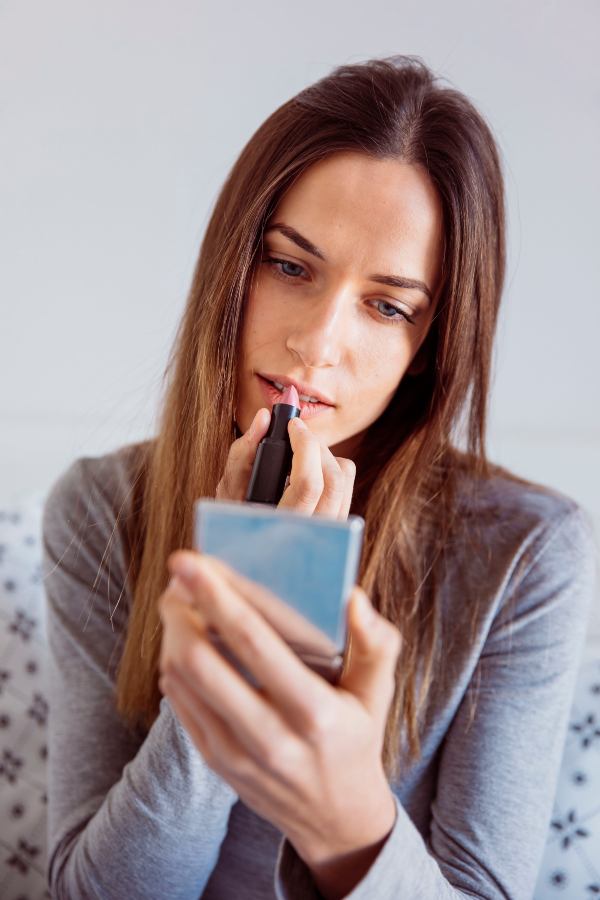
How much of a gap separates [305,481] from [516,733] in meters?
0.38

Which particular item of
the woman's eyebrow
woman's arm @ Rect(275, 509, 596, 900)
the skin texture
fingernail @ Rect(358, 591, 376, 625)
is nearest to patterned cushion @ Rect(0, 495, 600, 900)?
woman's arm @ Rect(275, 509, 596, 900)

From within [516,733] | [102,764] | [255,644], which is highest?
[255,644]

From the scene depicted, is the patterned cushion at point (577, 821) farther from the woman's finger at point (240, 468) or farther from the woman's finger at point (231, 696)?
the woman's finger at point (231, 696)

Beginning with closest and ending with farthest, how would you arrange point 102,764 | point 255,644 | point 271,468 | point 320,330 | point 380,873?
point 255,644 → point 380,873 → point 271,468 → point 320,330 → point 102,764

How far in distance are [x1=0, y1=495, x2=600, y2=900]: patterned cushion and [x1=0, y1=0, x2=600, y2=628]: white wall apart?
23cm

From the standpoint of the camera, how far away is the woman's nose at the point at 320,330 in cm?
75

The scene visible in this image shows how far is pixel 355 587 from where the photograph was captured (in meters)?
0.43

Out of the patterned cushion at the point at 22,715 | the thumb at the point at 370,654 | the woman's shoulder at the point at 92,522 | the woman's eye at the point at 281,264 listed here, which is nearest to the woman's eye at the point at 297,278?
the woman's eye at the point at 281,264

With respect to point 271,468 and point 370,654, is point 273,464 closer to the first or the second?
point 271,468

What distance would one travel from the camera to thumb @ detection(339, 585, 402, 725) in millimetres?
404

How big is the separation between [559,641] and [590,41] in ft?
2.33

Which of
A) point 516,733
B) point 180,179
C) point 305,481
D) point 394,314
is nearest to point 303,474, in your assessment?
point 305,481

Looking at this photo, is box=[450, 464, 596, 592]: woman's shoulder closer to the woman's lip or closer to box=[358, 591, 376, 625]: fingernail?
the woman's lip

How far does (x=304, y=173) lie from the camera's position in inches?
31.0
